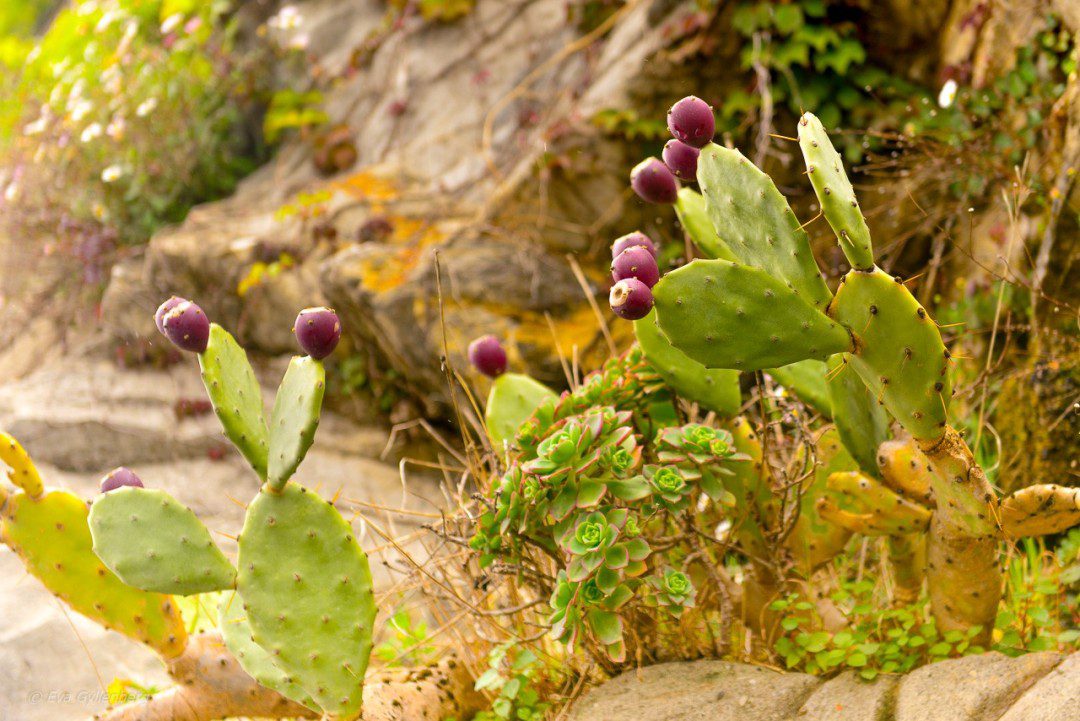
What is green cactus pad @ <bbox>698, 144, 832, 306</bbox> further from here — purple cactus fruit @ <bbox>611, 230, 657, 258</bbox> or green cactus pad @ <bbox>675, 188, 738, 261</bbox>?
green cactus pad @ <bbox>675, 188, 738, 261</bbox>

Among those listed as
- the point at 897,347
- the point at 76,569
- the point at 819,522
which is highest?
the point at 897,347

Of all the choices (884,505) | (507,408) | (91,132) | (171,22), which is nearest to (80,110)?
(91,132)

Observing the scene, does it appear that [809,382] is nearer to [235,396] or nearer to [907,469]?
[907,469]

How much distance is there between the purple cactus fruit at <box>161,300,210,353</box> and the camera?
1.65m

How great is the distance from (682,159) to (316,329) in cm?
66

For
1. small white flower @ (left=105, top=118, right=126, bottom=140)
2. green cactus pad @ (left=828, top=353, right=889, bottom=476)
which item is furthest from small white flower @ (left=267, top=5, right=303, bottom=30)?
green cactus pad @ (left=828, top=353, right=889, bottom=476)

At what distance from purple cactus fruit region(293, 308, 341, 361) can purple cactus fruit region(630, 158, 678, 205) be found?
594 millimetres

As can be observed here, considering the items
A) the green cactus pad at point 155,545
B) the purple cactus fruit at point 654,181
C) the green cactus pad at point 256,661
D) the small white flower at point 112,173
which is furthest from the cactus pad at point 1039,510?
the small white flower at point 112,173

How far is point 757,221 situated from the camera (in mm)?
1561

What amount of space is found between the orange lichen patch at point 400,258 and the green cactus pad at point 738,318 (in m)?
2.75

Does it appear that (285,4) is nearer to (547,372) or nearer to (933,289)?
(547,372)

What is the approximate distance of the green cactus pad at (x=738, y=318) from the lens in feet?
4.78

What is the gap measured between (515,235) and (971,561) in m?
2.74

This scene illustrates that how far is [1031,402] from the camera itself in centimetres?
263
